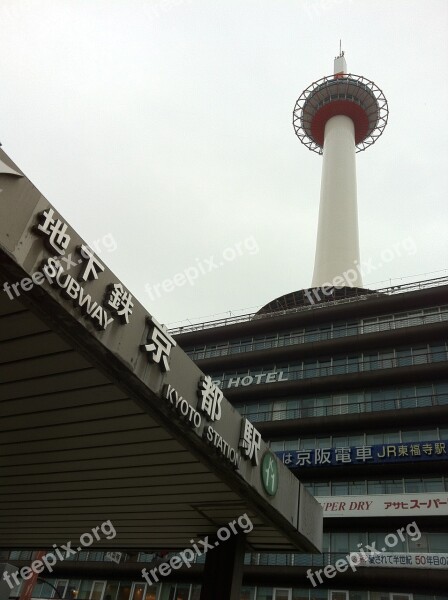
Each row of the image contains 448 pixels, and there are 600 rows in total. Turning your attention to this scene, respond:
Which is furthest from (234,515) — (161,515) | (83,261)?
(83,261)

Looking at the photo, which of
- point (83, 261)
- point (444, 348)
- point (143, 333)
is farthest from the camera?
point (444, 348)

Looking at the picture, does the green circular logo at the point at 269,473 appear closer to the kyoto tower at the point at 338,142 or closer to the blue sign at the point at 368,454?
the blue sign at the point at 368,454

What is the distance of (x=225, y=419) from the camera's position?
32.7 feet

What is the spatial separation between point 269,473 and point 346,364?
80.3 ft

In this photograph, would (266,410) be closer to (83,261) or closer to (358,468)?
(358,468)

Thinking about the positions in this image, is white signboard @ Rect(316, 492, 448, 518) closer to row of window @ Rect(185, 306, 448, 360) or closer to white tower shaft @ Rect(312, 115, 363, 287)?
row of window @ Rect(185, 306, 448, 360)

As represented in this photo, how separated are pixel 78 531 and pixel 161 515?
325 centimetres

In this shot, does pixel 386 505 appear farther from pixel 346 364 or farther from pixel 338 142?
pixel 338 142

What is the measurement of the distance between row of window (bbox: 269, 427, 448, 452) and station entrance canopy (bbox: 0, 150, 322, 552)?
58.2 ft

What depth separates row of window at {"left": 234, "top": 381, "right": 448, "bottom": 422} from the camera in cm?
3077

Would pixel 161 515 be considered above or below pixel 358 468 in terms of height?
below

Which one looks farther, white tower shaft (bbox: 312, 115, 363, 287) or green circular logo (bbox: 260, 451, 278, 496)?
white tower shaft (bbox: 312, 115, 363, 287)

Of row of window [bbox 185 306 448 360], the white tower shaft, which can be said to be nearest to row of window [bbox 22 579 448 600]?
row of window [bbox 185 306 448 360]

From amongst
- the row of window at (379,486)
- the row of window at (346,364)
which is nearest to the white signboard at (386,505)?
the row of window at (379,486)
